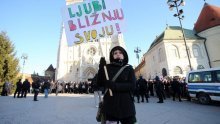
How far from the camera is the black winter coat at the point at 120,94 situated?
8.31 ft

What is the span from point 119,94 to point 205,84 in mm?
10978

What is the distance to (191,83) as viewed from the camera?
41.9 ft

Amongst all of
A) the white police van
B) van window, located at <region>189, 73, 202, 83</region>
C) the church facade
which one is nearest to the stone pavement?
the white police van

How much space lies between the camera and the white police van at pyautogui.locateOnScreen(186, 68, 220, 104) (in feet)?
35.9

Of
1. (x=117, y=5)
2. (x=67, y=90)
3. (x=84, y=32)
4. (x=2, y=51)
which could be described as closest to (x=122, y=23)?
(x=117, y=5)

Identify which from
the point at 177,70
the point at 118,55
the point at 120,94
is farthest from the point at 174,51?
the point at 120,94

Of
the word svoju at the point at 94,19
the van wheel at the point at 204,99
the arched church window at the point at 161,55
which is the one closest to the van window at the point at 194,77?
the van wheel at the point at 204,99

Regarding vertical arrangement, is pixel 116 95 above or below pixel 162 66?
below

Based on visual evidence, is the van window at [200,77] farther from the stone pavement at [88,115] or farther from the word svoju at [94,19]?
the word svoju at [94,19]

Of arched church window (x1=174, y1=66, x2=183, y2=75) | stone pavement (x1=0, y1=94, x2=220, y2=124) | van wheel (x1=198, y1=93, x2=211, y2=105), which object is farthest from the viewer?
arched church window (x1=174, y1=66, x2=183, y2=75)

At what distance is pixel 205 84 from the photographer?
11.6 meters

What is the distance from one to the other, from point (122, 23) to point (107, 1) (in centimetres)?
82

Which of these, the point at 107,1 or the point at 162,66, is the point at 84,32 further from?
the point at 162,66

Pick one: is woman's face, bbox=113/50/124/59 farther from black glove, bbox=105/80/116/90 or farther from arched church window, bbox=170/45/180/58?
arched church window, bbox=170/45/180/58
